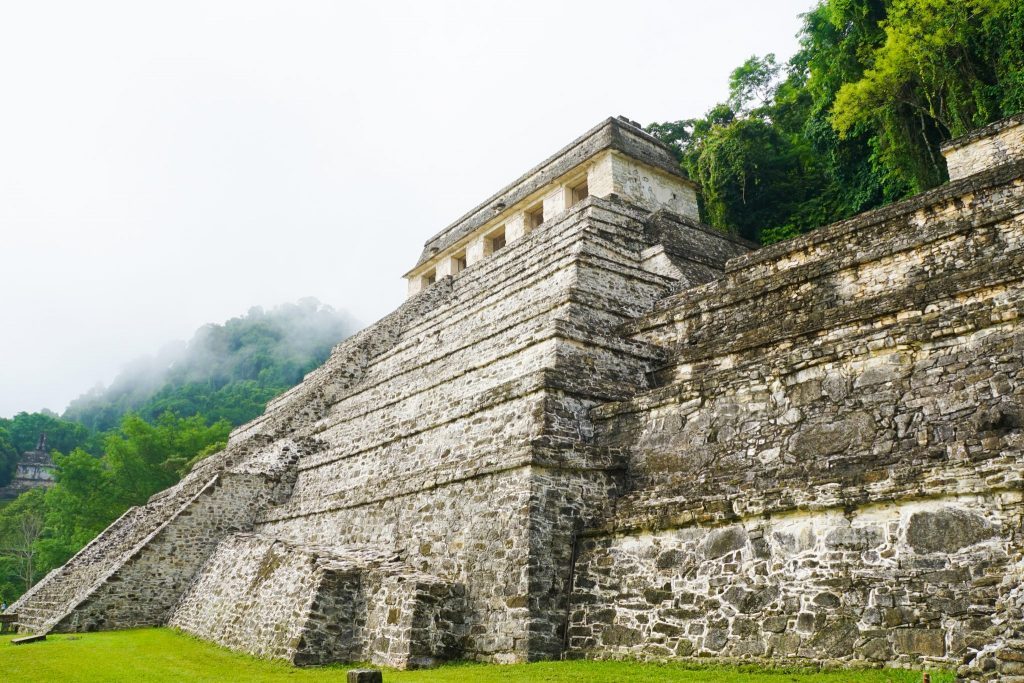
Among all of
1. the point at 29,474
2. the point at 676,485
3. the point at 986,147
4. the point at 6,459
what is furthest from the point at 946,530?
the point at 6,459

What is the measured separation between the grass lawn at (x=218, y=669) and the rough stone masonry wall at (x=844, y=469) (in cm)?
32

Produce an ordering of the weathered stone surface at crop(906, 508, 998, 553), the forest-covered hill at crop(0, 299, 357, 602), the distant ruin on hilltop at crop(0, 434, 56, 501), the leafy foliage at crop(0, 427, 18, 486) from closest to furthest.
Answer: the weathered stone surface at crop(906, 508, 998, 553), the forest-covered hill at crop(0, 299, 357, 602), the distant ruin on hilltop at crop(0, 434, 56, 501), the leafy foliage at crop(0, 427, 18, 486)

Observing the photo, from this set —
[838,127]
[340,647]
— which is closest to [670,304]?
[340,647]

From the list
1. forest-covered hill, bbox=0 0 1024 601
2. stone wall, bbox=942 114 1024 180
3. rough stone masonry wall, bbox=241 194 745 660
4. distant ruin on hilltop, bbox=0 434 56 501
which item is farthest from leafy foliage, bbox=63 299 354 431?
stone wall, bbox=942 114 1024 180

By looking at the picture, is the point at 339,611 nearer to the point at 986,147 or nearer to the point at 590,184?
the point at 986,147

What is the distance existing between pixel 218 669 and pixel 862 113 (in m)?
16.3

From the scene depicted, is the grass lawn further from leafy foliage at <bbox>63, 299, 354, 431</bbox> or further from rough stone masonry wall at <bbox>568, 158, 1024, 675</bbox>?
leafy foliage at <bbox>63, 299, 354, 431</bbox>

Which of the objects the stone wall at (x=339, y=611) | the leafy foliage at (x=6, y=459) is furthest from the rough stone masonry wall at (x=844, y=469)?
the leafy foliage at (x=6, y=459)

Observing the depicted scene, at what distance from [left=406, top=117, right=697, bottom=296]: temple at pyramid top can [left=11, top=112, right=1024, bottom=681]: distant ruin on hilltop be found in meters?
4.65

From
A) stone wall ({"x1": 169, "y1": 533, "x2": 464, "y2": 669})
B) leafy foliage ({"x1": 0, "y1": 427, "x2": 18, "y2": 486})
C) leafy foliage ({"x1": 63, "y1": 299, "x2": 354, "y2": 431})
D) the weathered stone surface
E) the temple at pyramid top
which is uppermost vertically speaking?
leafy foliage ({"x1": 63, "y1": 299, "x2": 354, "y2": 431})

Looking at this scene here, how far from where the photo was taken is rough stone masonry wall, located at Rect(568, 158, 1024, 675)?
493cm

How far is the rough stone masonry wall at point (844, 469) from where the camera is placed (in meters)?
4.93

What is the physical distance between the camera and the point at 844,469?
6379 mm

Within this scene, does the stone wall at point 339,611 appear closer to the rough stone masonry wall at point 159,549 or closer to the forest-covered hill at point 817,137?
the rough stone masonry wall at point 159,549
